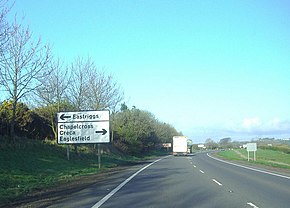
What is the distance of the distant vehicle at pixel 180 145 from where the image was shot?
74.4 meters

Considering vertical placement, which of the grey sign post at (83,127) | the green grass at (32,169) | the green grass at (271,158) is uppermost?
the grey sign post at (83,127)

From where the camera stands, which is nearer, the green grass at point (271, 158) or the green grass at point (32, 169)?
the green grass at point (32, 169)

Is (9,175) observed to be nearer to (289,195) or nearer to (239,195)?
(239,195)

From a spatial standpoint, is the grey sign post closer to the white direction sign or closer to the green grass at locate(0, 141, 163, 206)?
the white direction sign

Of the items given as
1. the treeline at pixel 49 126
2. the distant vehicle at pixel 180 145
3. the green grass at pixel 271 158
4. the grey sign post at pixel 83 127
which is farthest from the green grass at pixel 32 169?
the distant vehicle at pixel 180 145

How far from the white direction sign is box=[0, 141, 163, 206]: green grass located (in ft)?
7.27

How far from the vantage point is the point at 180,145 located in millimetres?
76125

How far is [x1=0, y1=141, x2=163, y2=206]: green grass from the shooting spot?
55.9 ft

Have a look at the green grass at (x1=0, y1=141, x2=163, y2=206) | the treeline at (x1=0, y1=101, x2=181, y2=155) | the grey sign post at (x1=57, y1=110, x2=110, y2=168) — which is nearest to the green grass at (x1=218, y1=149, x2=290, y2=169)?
the treeline at (x1=0, y1=101, x2=181, y2=155)

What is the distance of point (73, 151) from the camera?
41000 mm

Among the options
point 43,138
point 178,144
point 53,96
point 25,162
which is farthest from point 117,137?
point 25,162

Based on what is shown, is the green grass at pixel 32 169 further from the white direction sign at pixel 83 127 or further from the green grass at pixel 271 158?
the green grass at pixel 271 158

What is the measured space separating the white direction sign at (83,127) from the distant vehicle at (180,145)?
42737 mm

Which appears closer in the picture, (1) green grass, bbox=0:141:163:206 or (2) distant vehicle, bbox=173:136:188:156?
(1) green grass, bbox=0:141:163:206
